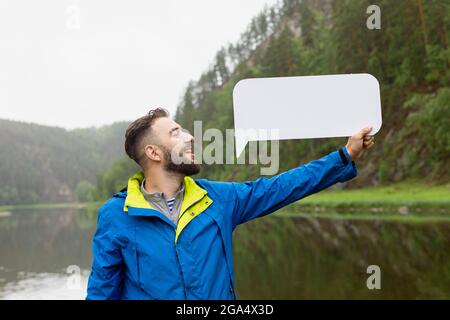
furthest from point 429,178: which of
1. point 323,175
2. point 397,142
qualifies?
point 323,175

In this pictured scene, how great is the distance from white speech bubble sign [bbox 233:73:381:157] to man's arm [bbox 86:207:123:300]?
88 cm

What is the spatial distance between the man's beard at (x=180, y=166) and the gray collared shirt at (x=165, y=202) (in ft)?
0.39

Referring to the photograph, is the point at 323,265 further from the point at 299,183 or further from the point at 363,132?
the point at 363,132

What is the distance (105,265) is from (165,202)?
0.51m

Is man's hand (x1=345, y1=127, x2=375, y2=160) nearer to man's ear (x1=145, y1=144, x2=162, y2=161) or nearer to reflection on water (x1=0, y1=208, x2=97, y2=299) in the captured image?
man's ear (x1=145, y1=144, x2=162, y2=161)

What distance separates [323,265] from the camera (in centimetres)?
1581

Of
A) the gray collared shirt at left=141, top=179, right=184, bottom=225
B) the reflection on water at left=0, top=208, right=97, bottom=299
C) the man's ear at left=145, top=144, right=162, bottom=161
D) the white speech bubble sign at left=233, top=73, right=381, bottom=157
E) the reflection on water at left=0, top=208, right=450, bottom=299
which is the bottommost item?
the reflection on water at left=0, top=208, right=97, bottom=299

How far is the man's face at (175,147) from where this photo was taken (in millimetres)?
3111

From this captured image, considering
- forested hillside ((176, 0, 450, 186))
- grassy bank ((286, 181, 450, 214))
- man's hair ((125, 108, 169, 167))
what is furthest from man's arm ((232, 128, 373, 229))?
forested hillside ((176, 0, 450, 186))

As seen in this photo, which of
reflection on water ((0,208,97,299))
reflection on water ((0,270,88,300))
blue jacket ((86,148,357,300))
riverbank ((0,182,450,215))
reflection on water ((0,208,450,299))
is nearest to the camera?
blue jacket ((86,148,357,300))

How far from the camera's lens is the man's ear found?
3.19m

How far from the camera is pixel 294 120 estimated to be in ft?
9.70
